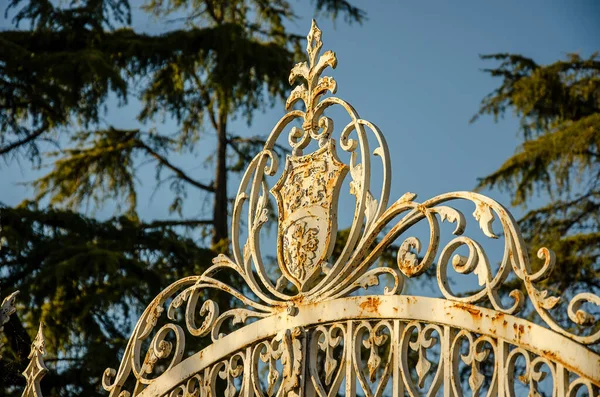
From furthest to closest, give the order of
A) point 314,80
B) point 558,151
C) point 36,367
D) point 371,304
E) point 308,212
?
1. point 558,151
2. point 36,367
3. point 314,80
4. point 308,212
5. point 371,304

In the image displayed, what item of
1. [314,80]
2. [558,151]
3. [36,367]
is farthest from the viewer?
[558,151]

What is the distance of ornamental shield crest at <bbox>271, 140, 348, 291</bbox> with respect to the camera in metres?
3.20

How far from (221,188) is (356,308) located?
7.72 m

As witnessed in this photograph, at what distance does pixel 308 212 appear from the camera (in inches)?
128

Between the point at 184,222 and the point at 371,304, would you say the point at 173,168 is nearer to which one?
the point at 184,222

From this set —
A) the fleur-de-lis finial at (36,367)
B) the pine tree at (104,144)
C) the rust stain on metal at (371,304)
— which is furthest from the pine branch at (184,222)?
the rust stain on metal at (371,304)

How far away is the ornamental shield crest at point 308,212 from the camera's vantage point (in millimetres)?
3199

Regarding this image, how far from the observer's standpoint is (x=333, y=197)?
3.20m

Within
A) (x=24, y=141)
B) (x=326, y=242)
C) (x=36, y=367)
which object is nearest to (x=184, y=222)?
(x=24, y=141)

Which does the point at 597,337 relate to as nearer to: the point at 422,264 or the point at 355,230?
the point at 422,264

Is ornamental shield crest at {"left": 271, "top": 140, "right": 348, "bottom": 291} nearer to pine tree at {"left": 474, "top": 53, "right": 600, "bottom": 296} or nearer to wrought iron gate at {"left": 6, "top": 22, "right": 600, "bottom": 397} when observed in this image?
wrought iron gate at {"left": 6, "top": 22, "right": 600, "bottom": 397}

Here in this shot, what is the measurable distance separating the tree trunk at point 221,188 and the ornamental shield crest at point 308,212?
21.6 feet

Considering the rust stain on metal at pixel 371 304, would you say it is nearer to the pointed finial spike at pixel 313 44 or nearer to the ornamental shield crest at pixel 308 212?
the ornamental shield crest at pixel 308 212

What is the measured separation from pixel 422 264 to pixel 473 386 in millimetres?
Answer: 341
